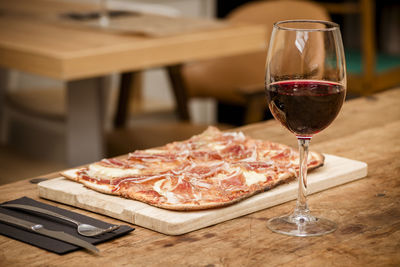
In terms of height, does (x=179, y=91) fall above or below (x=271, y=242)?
below

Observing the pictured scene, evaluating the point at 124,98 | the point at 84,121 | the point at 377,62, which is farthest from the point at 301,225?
the point at 377,62

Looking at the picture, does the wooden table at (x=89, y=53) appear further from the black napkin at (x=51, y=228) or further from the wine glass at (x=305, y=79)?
the wine glass at (x=305, y=79)

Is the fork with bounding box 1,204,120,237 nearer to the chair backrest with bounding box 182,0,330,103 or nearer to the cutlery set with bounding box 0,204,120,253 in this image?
the cutlery set with bounding box 0,204,120,253

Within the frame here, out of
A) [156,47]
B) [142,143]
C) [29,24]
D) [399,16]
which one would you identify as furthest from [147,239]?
[399,16]

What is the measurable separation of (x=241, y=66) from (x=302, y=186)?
2.68 m

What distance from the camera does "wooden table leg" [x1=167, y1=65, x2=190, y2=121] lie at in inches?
132

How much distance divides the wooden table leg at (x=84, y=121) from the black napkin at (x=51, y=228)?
1.40 m

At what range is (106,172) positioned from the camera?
0.95 metres


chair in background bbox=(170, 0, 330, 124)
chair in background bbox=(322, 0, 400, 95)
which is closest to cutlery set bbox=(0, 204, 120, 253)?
chair in background bbox=(170, 0, 330, 124)

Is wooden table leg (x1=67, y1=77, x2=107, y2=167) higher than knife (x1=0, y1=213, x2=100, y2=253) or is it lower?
lower

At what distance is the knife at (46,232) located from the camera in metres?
0.76

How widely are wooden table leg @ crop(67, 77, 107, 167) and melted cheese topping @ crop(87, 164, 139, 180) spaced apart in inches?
52.8

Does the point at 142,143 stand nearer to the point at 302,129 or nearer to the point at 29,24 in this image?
the point at 29,24

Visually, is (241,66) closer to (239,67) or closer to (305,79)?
(239,67)
